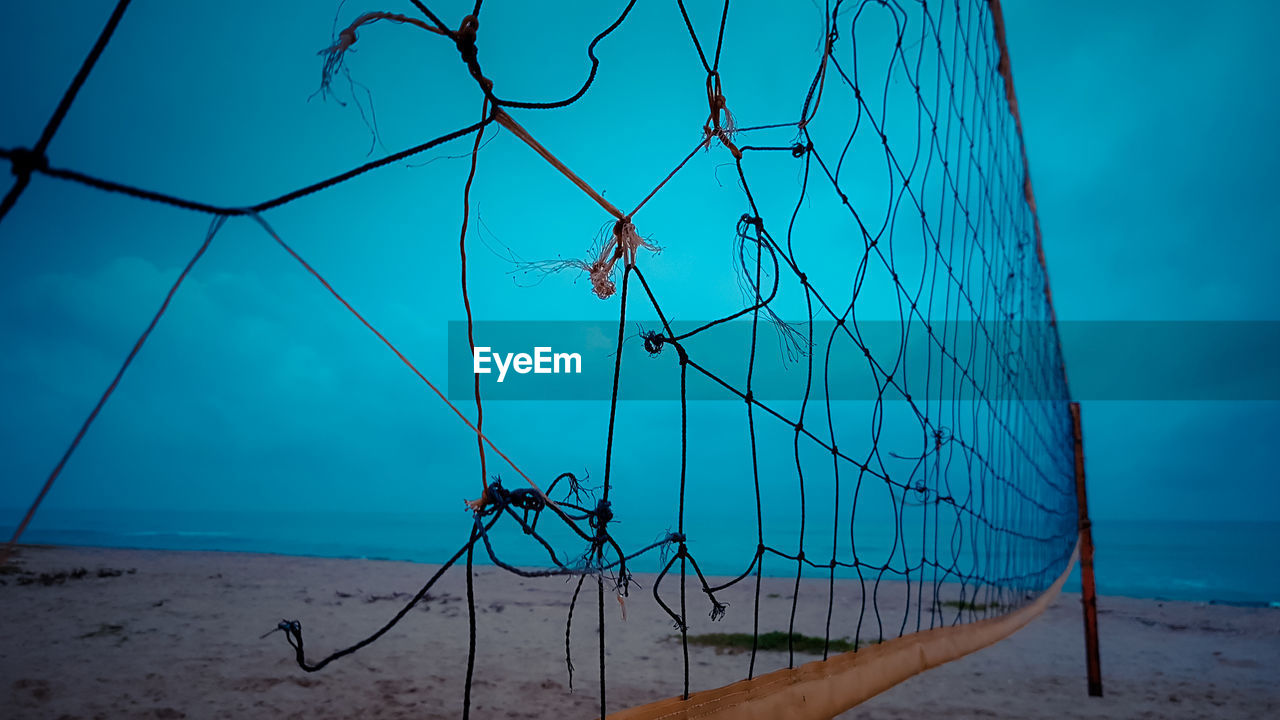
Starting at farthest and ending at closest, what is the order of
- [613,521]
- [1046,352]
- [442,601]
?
[442,601] < [1046,352] < [613,521]

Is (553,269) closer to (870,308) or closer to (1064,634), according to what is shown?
(1064,634)

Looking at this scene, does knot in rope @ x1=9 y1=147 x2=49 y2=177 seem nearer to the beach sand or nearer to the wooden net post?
the beach sand

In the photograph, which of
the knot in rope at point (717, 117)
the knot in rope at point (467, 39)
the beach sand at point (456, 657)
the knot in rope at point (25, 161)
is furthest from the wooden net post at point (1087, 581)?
the knot in rope at point (25, 161)

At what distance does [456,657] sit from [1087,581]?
10.8ft

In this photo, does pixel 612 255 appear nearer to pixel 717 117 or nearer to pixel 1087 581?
pixel 717 117

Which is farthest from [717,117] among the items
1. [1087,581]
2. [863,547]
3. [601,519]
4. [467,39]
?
[863,547]

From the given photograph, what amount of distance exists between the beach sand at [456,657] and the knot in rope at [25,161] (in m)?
2.87

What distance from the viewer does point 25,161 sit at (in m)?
0.43

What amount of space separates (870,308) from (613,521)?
35.0 meters

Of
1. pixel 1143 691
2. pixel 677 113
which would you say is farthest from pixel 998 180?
pixel 677 113

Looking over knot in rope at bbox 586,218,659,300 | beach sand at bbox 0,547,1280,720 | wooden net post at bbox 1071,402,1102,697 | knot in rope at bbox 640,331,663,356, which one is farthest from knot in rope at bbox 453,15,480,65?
wooden net post at bbox 1071,402,1102,697

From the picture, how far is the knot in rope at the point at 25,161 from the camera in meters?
0.43

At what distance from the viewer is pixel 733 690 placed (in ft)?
3.43

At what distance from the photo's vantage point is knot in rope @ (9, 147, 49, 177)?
1.41 ft
